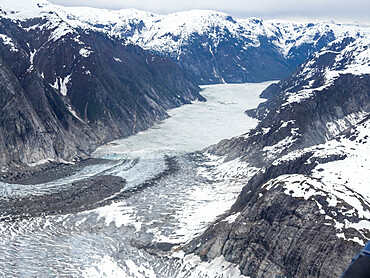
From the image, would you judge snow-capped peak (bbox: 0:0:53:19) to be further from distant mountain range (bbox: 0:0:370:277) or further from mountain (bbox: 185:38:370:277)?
mountain (bbox: 185:38:370:277)

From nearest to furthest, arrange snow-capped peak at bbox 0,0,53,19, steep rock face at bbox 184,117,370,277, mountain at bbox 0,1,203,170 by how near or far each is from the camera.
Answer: steep rock face at bbox 184,117,370,277, mountain at bbox 0,1,203,170, snow-capped peak at bbox 0,0,53,19

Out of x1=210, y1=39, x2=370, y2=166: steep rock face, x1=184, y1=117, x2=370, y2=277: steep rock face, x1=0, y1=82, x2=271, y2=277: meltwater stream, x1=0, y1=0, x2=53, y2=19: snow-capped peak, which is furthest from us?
x1=0, y1=0, x2=53, y2=19: snow-capped peak

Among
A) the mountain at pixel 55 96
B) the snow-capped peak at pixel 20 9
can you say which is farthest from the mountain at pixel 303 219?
the snow-capped peak at pixel 20 9

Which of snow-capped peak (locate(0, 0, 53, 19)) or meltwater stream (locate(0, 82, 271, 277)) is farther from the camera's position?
snow-capped peak (locate(0, 0, 53, 19))

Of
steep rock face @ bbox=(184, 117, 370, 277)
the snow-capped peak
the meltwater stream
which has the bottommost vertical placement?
the meltwater stream

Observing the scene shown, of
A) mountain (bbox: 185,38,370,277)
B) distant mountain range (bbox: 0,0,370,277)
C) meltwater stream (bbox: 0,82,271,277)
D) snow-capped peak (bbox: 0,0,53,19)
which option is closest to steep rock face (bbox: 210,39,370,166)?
distant mountain range (bbox: 0,0,370,277)

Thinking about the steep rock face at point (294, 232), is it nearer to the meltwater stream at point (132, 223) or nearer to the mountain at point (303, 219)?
the mountain at point (303, 219)

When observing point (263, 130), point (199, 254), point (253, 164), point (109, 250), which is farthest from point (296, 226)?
point (263, 130)
